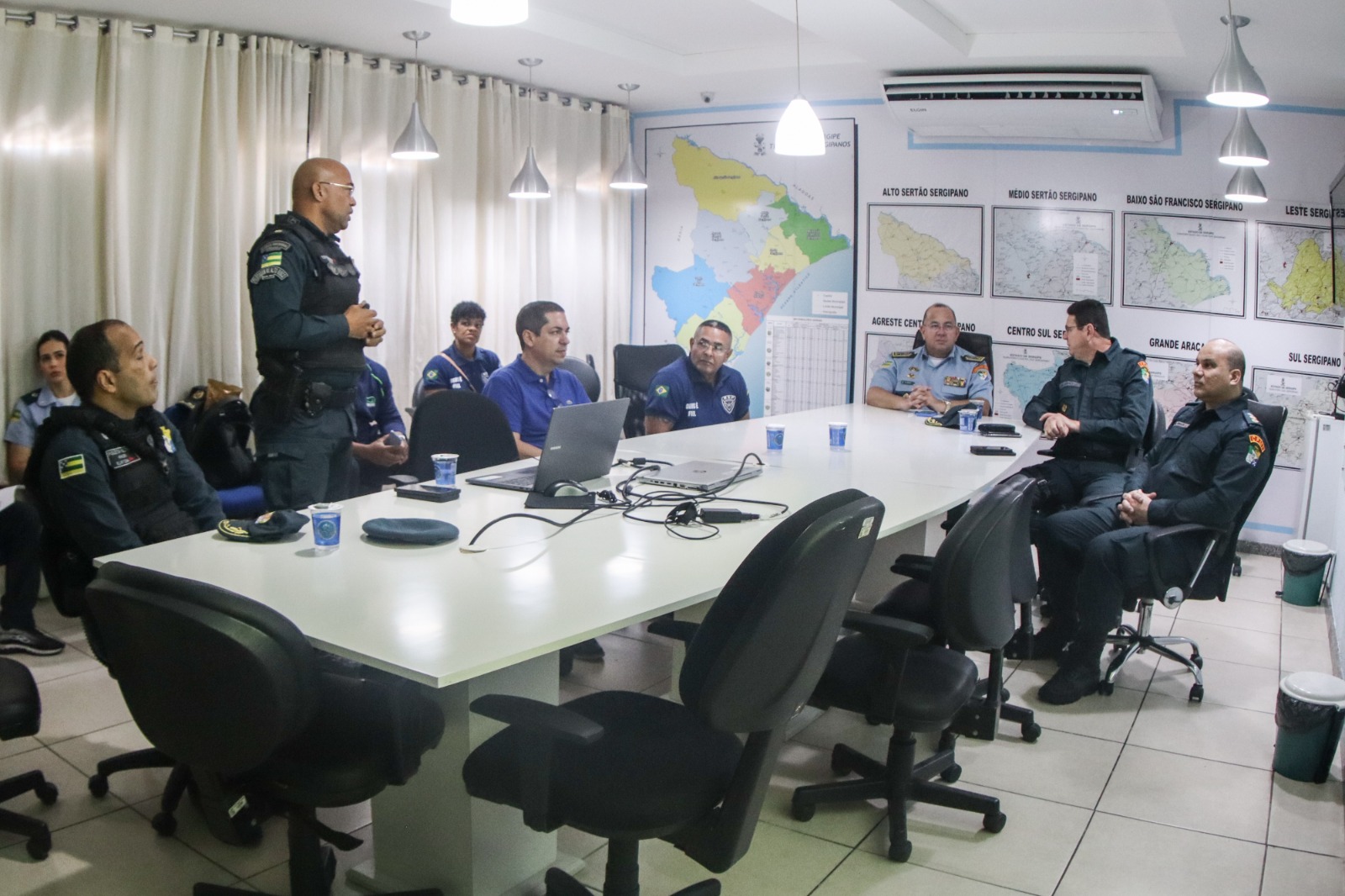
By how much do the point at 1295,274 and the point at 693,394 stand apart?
11.1 ft

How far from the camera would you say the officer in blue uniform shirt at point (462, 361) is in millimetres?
5949

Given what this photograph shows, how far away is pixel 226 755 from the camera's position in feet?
6.41

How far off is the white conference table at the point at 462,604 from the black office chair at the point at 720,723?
0.58 feet

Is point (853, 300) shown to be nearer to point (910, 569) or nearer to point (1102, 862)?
point (910, 569)

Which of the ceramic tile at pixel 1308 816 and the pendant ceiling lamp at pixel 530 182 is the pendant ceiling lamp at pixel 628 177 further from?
the ceramic tile at pixel 1308 816

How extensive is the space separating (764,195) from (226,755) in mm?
6258

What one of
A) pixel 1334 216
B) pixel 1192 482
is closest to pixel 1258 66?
pixel 1334 216

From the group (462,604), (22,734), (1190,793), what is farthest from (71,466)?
(1190,793)

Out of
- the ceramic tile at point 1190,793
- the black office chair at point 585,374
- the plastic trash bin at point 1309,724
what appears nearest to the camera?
the ceramic tile at point 1190,793

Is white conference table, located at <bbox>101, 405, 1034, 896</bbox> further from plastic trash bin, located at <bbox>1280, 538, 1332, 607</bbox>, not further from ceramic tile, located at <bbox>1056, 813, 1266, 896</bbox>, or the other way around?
plastic trash bin, located at <bbox>1280, 538, 1332, 607</bbox>

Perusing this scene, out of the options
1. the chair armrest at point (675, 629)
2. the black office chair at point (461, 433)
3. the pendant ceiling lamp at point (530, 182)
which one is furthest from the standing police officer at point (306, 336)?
the pendant ceiling lamp at point (530, 182)

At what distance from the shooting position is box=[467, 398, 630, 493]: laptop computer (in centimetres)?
331

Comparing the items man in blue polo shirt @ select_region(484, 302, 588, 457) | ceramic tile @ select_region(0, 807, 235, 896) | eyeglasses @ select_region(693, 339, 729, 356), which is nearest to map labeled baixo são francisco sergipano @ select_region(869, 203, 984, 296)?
eyeglasses @ select_region(693, 339, 729, 356)

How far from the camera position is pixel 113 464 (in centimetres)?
332
